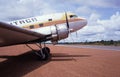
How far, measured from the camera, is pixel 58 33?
63.8 feet

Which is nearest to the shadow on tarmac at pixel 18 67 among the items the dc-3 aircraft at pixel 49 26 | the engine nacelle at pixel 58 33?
the dc-3 aircraft at pixel 49 26

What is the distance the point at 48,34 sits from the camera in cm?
1919

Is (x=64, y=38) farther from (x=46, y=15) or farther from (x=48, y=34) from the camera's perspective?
(x=46, y=15)

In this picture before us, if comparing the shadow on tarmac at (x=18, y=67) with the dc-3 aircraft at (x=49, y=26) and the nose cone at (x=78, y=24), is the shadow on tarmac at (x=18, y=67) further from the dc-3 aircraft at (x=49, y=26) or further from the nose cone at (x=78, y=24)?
the nose cone at (x=78, y=24)

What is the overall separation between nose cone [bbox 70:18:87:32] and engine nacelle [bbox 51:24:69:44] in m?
1.69

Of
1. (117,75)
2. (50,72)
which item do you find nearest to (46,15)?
(50,72)

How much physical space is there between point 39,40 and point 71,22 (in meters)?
4.16

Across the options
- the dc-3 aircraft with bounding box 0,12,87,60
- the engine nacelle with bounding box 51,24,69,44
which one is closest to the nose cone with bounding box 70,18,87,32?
the dc-3 aircraft with bounding box 0,12,87,60

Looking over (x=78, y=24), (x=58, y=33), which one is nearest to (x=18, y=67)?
(x=58, y=33)

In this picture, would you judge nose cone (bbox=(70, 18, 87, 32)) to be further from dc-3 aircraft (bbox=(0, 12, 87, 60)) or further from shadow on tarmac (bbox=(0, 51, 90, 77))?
shadow on tarmac (bbox=(0, 51, 90, 77))

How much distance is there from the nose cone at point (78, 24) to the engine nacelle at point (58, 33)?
5.54 ft

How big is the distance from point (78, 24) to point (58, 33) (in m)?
3.43

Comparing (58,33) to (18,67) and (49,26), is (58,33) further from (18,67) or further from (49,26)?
(18,67)

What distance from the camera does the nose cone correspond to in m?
21.7
